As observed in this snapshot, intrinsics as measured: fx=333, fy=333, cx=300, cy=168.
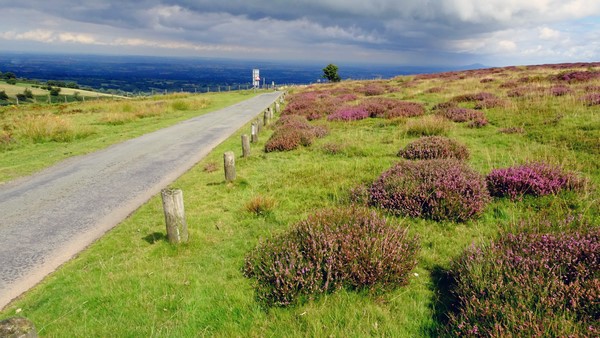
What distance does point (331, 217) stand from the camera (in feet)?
18.9

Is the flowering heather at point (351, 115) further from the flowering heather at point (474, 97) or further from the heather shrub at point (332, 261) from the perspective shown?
the heather shrub at point (332, 261)

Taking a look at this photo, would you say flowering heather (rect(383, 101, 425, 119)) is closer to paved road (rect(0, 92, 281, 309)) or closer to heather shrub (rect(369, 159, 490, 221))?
paved road (rect(0, 92, 281, 309))

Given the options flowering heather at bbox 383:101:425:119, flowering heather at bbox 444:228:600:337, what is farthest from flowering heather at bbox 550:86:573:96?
flowering heather at bbox 444:228:600:337

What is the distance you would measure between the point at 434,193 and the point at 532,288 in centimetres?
320

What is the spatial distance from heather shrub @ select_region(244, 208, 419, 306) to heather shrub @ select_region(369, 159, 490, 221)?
147cm

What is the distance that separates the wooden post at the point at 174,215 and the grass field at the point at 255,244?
0.69ft

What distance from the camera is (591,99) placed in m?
14.9

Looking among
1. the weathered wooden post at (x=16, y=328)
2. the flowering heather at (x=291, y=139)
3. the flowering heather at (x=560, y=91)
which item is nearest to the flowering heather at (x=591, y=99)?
the flowering heather at (x=560, y=91)

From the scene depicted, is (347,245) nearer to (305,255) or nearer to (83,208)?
(305,255)

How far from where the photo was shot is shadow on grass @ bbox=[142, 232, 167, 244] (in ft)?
22.6

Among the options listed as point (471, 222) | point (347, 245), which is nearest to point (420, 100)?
point (471, 222)

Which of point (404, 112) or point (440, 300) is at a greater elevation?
point (404, 112)

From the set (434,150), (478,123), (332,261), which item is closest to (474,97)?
(478,123)

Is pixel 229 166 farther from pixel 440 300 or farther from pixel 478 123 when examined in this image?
pixel 478 123
